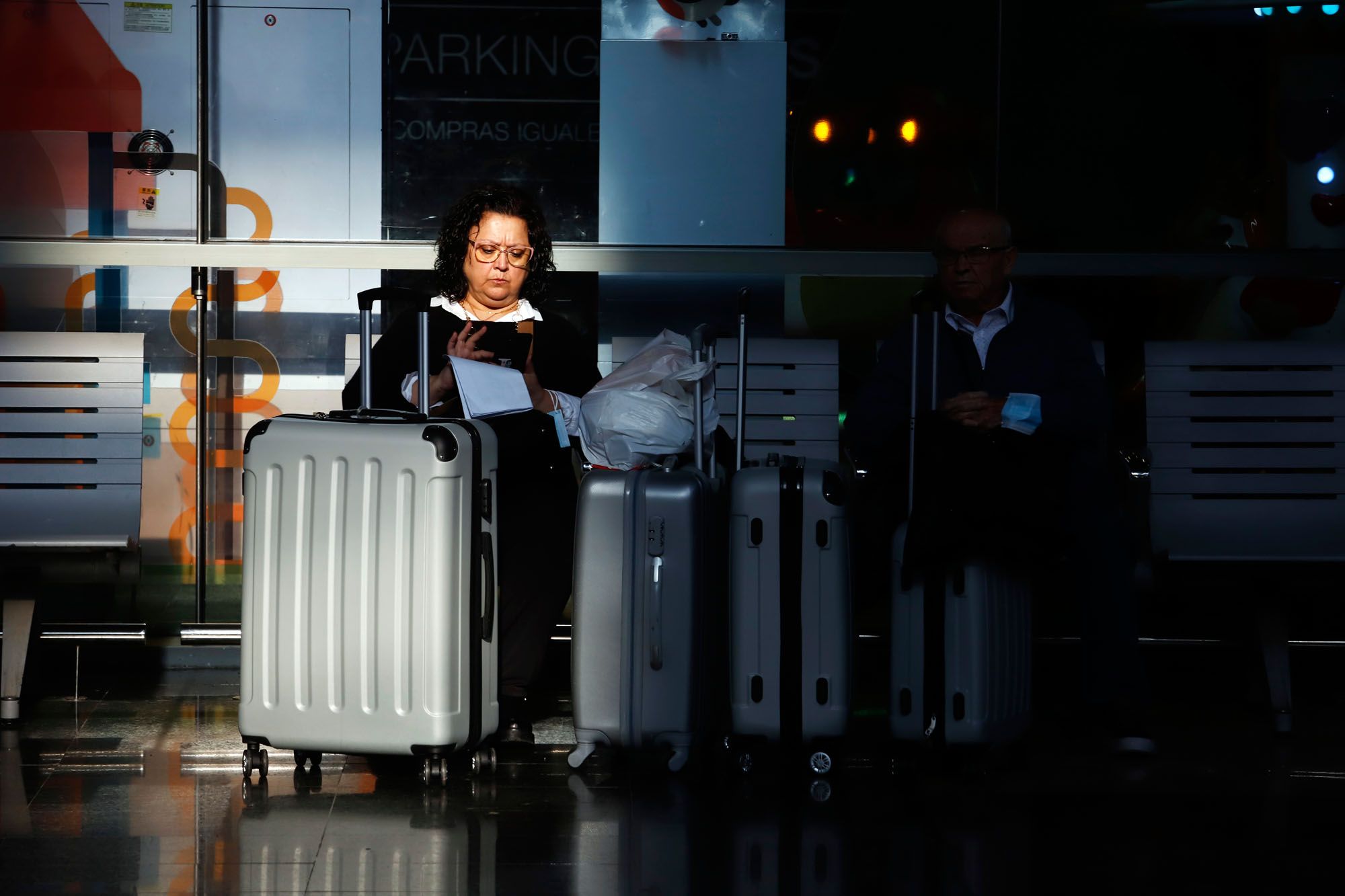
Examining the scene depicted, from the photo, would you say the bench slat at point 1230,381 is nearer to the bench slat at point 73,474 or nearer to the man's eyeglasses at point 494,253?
the man's eyeglasses at point 494,253

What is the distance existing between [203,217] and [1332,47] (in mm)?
3895

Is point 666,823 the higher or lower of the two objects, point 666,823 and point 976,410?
the lower

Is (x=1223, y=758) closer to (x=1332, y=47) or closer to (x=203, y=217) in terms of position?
(x=1332, y=47)

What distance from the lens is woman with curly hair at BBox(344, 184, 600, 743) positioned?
12.0 ft

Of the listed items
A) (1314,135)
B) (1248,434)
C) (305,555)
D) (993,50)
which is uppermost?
(993,50)

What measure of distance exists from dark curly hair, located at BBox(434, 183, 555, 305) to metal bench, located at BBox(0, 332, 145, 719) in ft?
3.54

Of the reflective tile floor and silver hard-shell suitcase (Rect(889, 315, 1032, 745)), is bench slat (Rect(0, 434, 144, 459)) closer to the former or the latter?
the reflective tile floor

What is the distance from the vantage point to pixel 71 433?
173 inches

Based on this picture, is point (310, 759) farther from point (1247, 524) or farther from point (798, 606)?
point (1247, 524)

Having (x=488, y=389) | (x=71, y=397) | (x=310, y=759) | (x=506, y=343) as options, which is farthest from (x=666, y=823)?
(x=71, y=397)

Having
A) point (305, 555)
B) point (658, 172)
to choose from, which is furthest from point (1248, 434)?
point (305, 555)

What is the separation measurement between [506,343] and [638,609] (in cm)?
99

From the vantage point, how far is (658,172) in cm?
502

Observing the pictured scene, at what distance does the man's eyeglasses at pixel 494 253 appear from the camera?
13.0 ft
